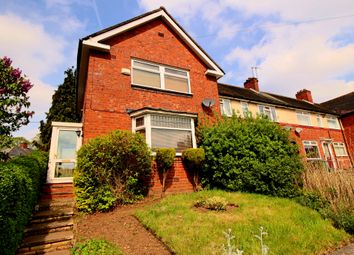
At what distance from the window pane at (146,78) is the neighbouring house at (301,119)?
25.9 ft

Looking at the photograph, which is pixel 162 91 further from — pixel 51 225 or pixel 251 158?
pixel 51 225

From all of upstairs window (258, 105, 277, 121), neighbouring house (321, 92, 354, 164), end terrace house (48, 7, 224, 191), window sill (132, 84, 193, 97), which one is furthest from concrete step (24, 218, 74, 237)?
neighbouring house (321, 92, 354, 164)

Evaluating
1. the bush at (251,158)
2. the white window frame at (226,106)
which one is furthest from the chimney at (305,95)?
the bush at (251,158)

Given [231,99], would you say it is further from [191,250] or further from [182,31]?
[191,250]

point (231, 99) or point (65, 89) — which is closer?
point (231, 99)

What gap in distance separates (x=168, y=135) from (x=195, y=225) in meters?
5.12

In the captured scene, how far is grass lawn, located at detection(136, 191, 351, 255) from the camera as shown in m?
5.02

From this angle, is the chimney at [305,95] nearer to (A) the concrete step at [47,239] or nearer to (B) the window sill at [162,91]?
(B) the window sill at [162,91]

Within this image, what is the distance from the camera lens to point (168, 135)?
1047 cm

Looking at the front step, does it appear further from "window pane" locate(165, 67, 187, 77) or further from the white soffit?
"window pane" locate(165, 67, 187, 77)

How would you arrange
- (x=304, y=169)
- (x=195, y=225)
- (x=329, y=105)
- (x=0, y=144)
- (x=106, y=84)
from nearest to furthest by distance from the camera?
1. (x=195, y=225)
2. (x=0, y=144)
3. (x=304, y=169)
4. (x=106, y=84)
5. (x=329, y=105)

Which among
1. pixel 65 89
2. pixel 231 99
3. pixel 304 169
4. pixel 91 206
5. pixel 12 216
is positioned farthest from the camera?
pixel 65 89

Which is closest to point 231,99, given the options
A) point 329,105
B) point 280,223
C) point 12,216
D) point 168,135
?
point 168,135

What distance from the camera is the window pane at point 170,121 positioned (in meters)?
10.3
